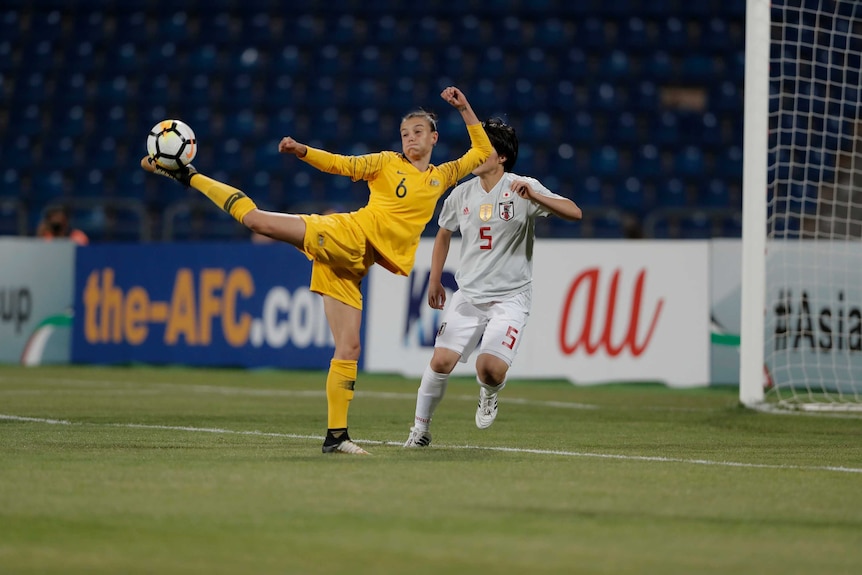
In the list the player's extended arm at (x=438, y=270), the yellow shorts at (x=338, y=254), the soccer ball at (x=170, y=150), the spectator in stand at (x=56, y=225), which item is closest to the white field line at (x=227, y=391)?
the player's extended arm at (x=438, y=270)

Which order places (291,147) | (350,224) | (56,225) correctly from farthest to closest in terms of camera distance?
(56,225), (350,224), (291,147)

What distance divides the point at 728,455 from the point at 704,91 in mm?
13679

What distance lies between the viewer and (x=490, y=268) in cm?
789

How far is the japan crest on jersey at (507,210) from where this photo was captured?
7.90m

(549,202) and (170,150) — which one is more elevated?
(170,150)

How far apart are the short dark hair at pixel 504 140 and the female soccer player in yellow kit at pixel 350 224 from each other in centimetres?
49

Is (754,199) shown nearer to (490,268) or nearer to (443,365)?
(490,268)

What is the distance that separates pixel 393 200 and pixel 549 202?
903mm

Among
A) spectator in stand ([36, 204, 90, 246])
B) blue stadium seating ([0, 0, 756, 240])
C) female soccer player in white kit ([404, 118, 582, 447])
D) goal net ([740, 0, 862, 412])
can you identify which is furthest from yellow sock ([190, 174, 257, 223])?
blue stadium seating ([0, 0, 756, 240])

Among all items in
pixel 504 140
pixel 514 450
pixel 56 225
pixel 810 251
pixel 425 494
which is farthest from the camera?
pixel 56 225

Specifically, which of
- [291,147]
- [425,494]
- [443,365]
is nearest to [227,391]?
[443,365]

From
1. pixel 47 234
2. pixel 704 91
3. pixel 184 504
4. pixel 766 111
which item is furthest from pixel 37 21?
pixel 184 504

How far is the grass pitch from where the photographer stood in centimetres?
411

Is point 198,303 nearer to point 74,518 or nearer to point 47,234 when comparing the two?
point 47,234
